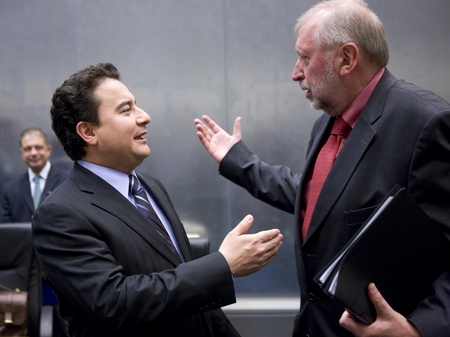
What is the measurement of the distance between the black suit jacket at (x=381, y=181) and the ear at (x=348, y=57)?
105 mm

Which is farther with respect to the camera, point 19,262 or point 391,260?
point 19,262

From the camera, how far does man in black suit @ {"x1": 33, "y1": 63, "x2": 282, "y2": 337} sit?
5.24 ft

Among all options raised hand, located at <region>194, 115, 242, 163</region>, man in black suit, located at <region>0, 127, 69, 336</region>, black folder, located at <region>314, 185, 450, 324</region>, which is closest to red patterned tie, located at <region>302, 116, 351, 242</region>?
black folder, located at <region>314, 185, 450, 324</region>

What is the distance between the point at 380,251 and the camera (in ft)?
4.57

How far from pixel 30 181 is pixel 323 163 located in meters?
3.34

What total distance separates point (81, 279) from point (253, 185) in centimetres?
90

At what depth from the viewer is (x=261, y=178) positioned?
2307 mm

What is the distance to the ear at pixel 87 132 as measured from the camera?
1.87 m

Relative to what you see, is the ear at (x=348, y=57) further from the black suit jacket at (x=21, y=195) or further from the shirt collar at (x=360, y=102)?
the black suit jacket at (x=21, y=195)

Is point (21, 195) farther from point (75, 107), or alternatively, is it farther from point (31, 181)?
point (75, 107)

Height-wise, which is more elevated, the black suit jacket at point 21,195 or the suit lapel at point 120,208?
the suit lapel at point 120,208

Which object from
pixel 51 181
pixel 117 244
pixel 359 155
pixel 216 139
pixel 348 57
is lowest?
pixel 51 181

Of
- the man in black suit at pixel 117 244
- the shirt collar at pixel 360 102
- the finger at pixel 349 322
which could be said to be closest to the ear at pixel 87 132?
the man in black suit at pixel 117 244

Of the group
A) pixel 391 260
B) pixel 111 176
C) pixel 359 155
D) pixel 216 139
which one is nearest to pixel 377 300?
pixel 391 260
